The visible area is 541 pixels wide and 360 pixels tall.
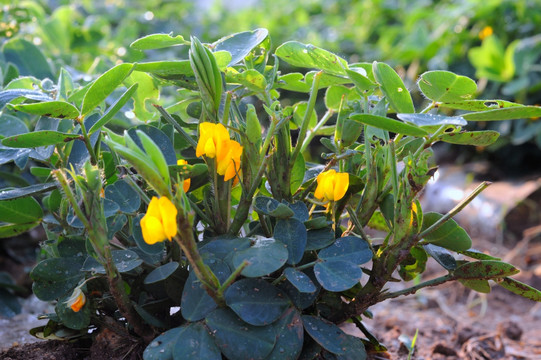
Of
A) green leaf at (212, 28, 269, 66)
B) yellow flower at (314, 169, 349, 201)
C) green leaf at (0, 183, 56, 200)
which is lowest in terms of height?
yellow flower at (314, 169, 349, 201)

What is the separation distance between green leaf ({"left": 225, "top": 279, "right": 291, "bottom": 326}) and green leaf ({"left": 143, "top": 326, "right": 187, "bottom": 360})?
9 cm

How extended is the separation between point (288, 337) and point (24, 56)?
3.54ft

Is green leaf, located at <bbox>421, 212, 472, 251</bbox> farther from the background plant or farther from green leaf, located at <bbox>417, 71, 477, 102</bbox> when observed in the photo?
green leaf, located at <bbox>417, 71, 477, 102</bbox>

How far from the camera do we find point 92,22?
2.42 meters

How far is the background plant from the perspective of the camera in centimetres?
78

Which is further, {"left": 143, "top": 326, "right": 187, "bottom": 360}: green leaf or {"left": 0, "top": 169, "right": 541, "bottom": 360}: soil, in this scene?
{"left": 0, "top": 169, "right": 541, "bottom": 360}: soil

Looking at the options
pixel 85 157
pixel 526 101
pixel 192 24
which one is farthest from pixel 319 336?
pixel 192 24

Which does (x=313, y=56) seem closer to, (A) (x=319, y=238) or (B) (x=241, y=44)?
(B) (x=241, y=44)

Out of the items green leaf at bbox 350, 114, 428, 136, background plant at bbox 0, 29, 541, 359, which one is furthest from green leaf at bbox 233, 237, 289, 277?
green leaf at bbox 350, 114, 428, 136

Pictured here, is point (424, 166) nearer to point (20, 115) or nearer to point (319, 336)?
point (319, 336)

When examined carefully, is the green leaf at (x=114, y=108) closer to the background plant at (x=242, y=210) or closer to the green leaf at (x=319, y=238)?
the background plant at (x=242, y=210)

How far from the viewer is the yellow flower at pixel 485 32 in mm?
3676

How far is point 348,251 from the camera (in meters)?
0.85

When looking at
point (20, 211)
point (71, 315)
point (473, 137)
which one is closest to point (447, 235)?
point (473, 137)
